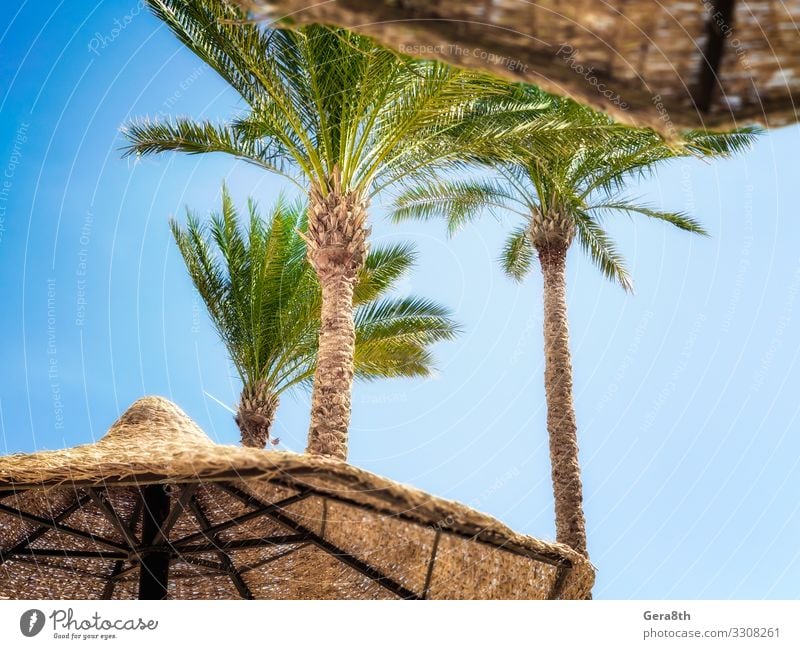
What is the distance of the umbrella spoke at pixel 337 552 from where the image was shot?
4.79 metres

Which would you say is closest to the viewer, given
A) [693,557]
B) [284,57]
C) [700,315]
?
[693,557]

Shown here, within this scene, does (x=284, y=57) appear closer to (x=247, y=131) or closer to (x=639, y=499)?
(x=247, y=131)

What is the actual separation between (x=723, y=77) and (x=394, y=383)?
12.4m

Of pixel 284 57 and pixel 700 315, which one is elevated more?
pixel 284 57

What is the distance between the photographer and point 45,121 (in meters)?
7.58

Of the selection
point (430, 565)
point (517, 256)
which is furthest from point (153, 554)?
point (517, 256)

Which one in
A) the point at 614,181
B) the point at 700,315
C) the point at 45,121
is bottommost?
the point at 700,315

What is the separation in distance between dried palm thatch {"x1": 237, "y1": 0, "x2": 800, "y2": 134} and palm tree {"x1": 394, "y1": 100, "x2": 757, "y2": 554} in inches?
Answer: 258

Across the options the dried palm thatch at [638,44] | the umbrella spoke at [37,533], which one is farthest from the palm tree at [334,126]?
the dried palm thatch at [638,44]

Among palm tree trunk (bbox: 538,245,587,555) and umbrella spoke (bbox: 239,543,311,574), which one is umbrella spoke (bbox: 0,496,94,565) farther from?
palm tree trunk (bbox: 538,245,587,555)

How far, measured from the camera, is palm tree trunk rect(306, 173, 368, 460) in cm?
617

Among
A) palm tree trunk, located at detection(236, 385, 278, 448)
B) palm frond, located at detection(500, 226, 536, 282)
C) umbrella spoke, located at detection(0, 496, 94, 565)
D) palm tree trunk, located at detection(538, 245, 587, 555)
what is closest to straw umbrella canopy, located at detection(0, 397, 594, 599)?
umbrella spoke, located at detection(0, 496, 94, 565)
